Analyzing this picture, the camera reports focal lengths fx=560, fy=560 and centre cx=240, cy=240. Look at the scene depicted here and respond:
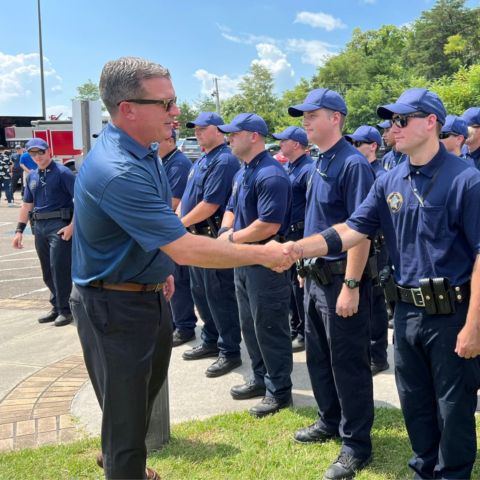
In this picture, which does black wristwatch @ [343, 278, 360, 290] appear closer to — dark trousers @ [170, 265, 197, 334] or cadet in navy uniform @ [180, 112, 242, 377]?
cadet in navy uniform @ [180, 112, 242, 377]

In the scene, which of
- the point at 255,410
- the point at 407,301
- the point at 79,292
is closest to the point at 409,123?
the point at 407,301

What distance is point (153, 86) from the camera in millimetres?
2586

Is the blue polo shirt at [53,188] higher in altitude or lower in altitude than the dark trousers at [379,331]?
higher

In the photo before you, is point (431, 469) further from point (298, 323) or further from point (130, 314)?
point (298, 323)

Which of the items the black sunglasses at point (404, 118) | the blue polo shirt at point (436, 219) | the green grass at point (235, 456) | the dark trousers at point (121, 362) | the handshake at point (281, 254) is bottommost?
the green grass at point (235, 456)

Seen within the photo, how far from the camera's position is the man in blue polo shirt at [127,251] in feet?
8.12

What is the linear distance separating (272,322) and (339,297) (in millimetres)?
1021

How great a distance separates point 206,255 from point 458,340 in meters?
1.25

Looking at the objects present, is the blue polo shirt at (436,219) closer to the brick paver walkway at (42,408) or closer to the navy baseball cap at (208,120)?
the brick paver walkway at (42,408)

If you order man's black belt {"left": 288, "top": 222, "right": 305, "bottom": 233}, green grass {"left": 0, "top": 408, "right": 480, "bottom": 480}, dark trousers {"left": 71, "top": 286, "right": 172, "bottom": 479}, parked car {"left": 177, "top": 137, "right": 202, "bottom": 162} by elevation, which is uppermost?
parked car {"left": 177, "top": 137, "right": 202, "bottom": 162}

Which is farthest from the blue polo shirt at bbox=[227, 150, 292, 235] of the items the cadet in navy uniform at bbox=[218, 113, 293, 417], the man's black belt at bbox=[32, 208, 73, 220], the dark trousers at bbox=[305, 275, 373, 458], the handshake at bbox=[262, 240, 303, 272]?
the man's black belt at bbox=[32, 208, 73, 220]

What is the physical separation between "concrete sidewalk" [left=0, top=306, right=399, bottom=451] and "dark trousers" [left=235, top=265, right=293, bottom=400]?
32 centimetres

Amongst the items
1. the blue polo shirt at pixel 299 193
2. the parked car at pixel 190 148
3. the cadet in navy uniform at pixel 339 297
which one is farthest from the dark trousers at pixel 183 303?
the parked car at pixel 190 148

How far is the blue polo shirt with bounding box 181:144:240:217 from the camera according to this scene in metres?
5.30
